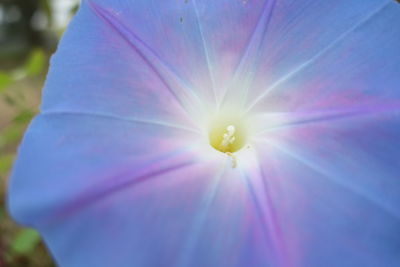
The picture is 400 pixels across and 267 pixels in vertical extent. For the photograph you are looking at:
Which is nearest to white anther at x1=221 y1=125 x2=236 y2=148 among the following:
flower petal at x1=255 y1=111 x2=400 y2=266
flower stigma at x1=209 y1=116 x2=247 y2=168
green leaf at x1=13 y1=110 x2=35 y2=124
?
flower stigma at x1=209 y1=116 x2=247 y2=168

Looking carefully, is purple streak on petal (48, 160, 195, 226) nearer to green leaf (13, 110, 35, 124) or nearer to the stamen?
the stamen

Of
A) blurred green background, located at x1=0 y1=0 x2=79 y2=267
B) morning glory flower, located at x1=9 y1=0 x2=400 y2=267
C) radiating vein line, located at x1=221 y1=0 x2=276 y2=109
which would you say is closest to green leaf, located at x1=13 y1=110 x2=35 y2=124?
blurred green background, located at x1=0 y1=0 x2=79 y2=267

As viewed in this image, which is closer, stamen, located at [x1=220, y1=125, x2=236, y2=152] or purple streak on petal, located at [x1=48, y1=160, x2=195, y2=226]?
purple streak on petal, located at [x1=48, y1=160, x2=195, y2=226]

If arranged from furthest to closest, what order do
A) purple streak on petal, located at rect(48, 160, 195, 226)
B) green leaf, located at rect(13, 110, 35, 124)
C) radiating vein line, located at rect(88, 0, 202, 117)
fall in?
green leaf, located at rect(13, 110, 35, 124) < radiating vein line, located at rect(88, 0, 202, 117) < purple streak on petal, located at rect(48, 160, 195, 226)

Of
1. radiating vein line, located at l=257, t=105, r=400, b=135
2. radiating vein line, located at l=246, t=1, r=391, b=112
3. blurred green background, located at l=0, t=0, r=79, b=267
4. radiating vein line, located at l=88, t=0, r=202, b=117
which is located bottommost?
blurred green background, located at l=0, t=0, r=79, b=267

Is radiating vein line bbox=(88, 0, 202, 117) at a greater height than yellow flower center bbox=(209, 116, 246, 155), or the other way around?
radiating vein line bbox=(88, 0, 202, 117)

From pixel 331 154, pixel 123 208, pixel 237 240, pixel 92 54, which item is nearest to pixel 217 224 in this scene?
pixel 237 240

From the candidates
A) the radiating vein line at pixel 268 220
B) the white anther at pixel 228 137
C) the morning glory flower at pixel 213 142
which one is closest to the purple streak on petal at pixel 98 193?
the morning glory flower at pixel 213 142

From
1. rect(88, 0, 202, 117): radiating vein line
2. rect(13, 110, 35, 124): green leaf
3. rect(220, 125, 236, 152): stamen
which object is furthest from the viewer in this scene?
rect(13, 110, 35, 124): green leaf
